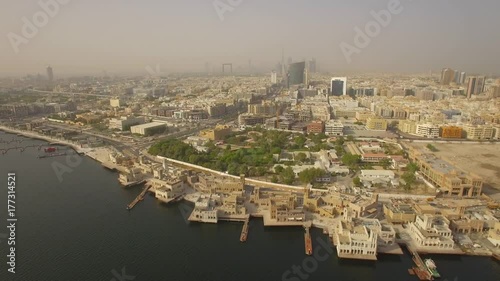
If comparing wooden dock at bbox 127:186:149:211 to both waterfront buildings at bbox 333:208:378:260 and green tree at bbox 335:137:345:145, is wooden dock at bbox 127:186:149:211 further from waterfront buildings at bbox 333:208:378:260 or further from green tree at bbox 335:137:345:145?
green tree at bbox 335:137:345:145

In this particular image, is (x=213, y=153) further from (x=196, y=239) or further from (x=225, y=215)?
(x=196, y=239)

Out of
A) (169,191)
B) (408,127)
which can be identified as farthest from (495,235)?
(408,127)

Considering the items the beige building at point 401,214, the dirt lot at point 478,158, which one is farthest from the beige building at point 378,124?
the beige building at point 401,214

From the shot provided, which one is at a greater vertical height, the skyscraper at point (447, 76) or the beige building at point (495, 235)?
the skyscraper at point (447, 76)

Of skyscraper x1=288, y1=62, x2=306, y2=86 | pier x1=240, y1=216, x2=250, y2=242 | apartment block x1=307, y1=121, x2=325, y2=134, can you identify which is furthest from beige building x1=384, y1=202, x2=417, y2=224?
skyscraper x1=288, y1=62, x2=306, y2=86

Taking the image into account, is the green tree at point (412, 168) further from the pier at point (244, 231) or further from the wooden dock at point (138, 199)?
the wooden dock at point (138, 199)

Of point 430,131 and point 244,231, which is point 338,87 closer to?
point 430,131
